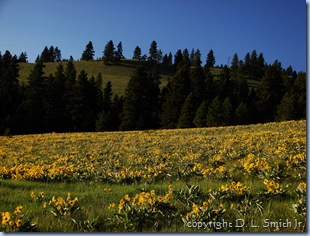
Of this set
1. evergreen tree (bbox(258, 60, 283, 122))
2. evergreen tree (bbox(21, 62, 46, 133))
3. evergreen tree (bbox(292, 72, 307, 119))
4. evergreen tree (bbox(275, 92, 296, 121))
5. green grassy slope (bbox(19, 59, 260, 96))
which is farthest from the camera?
green grassy slope (bbox(19, 59, 260, 96))

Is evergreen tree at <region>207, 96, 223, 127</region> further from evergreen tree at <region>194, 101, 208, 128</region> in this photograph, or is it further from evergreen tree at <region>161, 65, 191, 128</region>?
evergreen tree at <region>161, 65, 191, 128</region>

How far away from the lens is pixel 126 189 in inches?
271

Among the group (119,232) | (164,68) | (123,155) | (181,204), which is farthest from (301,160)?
(164,68)

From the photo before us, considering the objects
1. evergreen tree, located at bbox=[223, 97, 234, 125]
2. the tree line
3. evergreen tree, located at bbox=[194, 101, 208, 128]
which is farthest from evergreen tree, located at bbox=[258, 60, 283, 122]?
evergreen tree, located at bbox=[194, 101, 208, 128]

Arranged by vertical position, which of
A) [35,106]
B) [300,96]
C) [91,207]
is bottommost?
[91,207]

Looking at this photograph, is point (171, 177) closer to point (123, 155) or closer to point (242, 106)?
point (123, 155)

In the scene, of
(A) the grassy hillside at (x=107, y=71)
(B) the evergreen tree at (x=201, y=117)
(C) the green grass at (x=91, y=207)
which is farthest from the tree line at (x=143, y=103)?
(C) the green grass at (x=91, y=207)

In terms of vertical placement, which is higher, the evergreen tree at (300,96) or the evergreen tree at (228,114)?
the evergreen tree at (300,96)

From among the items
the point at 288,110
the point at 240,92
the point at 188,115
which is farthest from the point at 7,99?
the point at 288,110

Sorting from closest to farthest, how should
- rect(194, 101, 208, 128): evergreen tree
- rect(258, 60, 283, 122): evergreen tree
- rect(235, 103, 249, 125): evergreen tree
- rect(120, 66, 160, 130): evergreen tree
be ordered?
rect(235, 103, 249, 125): evergreen tree < rect(194, 101, 208, 128): evergreen tree < rect(120, 66, 160, 130): evergreen tree < rect(258, 60, 283, 122): evergreen tree

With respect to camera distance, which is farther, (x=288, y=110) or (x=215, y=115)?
(x=215, y=115)

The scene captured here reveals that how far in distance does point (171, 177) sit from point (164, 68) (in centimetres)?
12127

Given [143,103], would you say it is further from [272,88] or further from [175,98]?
[272,88]

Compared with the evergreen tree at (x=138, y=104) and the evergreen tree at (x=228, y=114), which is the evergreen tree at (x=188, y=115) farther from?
the evergreen tree at (x=138, y=104)
